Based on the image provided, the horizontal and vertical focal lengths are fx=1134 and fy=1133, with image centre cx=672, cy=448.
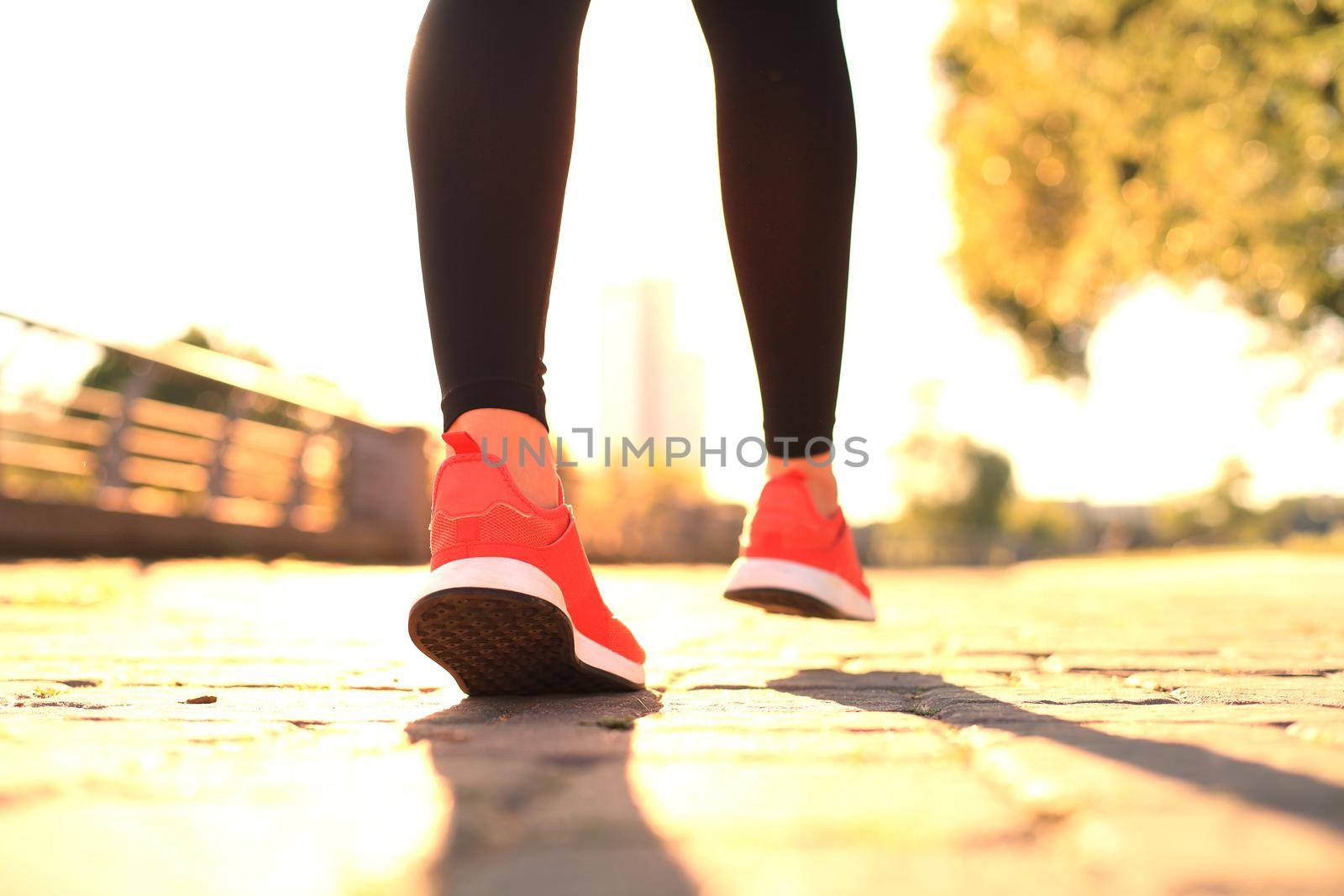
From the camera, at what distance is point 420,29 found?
1579 millimetres

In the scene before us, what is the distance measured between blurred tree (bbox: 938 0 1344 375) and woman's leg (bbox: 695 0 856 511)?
8587 millimetres

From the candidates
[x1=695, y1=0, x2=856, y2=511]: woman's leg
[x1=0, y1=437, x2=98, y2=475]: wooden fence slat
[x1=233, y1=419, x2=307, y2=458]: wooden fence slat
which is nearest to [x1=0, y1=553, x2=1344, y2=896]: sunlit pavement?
[x1=695, y1=0, x2=856, y2=511]: woman's leg

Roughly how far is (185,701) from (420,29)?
0.97m

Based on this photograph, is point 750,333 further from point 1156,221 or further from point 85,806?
point 1156,221

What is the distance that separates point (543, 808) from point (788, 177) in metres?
1.19

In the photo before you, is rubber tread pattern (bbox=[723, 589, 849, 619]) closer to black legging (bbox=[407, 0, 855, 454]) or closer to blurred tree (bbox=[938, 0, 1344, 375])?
black legging (bbox=[407, 0, 855, 454])

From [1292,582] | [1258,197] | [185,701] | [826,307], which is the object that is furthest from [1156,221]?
[185,701]

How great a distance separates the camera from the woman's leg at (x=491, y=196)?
1.50 meters

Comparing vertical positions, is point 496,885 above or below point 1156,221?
below

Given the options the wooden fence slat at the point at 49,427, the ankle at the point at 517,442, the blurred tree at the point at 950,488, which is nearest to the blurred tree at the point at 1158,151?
the ankle at the point at 517,442

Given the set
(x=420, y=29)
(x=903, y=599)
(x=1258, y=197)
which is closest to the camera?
(x=420, y=29)

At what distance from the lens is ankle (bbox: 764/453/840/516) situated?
6.56ft

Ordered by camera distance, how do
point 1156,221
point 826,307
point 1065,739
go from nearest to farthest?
point 1065,739, point 826,307, point 1156,221

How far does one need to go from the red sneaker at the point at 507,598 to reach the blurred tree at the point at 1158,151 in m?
9.22
